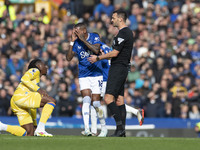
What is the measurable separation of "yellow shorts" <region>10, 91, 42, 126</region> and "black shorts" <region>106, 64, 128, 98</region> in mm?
1504

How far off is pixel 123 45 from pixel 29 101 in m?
2.25

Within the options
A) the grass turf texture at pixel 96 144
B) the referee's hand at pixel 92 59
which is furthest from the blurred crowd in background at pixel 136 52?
the grass turf texture at pixel 96 144

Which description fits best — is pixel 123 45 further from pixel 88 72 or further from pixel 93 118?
pixel 93 118

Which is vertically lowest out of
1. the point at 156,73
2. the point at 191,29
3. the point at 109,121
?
the point at 109,121

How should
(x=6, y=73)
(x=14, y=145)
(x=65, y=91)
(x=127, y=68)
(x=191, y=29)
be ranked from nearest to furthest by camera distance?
(x=14, y=145)
(x=127, y=68)
(x=65, y=91)
(x=6, y=73)
(x=191, y=29)

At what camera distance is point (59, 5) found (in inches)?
930

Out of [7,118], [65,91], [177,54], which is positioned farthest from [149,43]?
[7,118]

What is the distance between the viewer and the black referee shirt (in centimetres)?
1036

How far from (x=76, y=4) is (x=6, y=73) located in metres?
6.12

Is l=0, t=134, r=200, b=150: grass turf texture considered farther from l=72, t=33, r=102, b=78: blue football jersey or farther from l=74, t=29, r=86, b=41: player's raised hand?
l=74, t=29, r=86, b=41: player's raised hand

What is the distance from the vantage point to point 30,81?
1080 cm

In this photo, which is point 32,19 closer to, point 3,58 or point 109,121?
point 3,58

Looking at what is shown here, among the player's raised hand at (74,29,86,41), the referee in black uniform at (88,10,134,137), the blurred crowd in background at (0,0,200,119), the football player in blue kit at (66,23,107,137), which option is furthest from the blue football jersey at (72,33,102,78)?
the blurred crowd in background at (0,0,200,119)

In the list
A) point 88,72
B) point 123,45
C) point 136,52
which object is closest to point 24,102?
point 88,72
